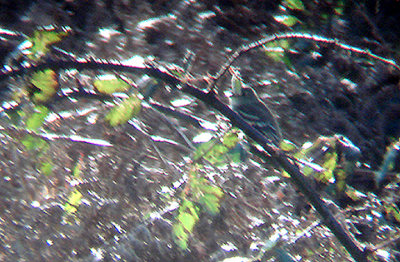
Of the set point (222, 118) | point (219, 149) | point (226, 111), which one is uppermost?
point (226, 111)

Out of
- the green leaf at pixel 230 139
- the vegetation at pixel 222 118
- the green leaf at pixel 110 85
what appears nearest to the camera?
the green leaf at pixel 110 85

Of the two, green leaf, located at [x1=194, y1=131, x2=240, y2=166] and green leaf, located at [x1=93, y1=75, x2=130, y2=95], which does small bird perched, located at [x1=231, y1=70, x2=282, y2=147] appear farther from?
green leaf, located at [x1=93, y1=75, x2=130, y2=95]

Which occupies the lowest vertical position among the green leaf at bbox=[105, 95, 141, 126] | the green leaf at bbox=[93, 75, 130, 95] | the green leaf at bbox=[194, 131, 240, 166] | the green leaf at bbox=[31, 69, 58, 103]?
the green leaf at bbox=[194, 131, 240, 166]

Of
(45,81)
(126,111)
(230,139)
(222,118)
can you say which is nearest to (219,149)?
(230,139)

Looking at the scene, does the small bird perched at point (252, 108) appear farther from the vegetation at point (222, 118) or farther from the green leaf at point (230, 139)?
the vegetation at point (222, 118)

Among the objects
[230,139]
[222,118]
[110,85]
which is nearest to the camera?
[110,85]

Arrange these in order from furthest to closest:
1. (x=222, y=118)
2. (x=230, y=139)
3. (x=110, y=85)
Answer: (x=222, y=118), (x=230, y=139), (x=110, y=85)

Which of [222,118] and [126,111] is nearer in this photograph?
[126,111]

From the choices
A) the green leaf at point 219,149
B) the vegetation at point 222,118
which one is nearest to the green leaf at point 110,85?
the green leaf at point 219,149

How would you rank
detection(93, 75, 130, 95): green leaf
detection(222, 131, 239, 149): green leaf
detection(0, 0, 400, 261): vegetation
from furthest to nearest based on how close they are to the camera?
1. detection(0, 0, 400, 261): vegetation
2. detection(222, 131, 239, 149): green leaf
3. detection(93, 75, 130, 95): green leaf

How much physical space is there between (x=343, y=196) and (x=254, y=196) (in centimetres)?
45

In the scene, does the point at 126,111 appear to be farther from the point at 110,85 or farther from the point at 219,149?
the point at 219,149

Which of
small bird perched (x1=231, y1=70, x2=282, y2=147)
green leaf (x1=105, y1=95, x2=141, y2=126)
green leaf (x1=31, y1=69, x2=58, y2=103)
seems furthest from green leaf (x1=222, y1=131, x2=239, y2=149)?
green leaf (x1=31, y1=69, x2=58, y2=103)

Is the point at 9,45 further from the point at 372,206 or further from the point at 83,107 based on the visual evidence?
the point at 372,206
